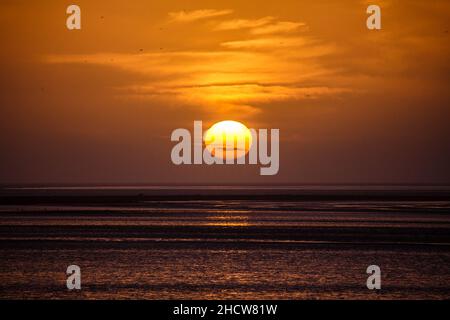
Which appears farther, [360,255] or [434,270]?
[360,255]

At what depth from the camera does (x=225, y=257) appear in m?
44.2

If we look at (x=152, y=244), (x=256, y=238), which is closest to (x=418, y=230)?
(x=256, y=238)

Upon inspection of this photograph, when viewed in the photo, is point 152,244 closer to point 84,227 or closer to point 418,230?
point 84,227

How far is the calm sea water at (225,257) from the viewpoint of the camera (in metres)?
33.0

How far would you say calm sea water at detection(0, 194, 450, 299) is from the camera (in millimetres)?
33000

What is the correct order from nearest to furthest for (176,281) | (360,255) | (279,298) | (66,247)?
1. (279,298)
2. (176,281)
3. (360,255)
4. (66,247)

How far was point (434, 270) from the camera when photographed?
128 ft

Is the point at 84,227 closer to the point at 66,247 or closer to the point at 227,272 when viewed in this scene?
the point at 66,247

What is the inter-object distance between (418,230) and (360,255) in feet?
56.4

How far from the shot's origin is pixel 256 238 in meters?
55.0
